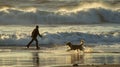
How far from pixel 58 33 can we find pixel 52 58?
11.5m

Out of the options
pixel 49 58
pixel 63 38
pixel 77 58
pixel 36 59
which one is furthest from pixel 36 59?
pixel 63 38

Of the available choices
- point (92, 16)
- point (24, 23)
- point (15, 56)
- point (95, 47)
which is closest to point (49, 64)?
point (15, 56)

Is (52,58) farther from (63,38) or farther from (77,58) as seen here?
(63,38)

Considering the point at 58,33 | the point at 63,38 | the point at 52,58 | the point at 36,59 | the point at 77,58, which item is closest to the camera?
the point at 36,59

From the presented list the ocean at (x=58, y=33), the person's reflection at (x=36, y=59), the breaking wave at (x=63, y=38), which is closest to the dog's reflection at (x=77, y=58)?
the ocean at (x=58, y=33)

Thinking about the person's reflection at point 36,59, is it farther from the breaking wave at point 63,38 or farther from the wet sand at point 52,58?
the breaking wave at point 63,38

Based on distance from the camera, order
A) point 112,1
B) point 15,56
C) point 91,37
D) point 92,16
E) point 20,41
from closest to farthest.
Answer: point 15,56, point 20,41, point 91,37, point 92,16, point 112,1

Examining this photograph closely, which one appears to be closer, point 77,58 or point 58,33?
point 77,58

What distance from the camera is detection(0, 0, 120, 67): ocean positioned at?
22797 mm

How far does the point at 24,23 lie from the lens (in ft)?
158

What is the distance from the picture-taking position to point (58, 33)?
113ft

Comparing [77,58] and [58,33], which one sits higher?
[58,33]

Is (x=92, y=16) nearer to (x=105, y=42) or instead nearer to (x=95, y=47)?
(x=105, y=42)

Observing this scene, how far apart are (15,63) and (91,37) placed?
12870mm
